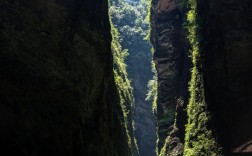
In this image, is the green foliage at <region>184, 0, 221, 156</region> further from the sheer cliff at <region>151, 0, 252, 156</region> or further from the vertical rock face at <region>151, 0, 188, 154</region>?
the vertical rock face at <region>151, 0, 188, 154</region>

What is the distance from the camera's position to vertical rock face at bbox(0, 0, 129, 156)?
35.2 feet

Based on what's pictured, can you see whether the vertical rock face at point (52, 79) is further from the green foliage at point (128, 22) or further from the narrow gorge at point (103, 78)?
the green foliage at point (128, 22)

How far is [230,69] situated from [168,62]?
32.3 ft

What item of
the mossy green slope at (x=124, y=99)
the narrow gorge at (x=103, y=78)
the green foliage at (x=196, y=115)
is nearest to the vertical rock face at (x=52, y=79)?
the narrow gorge at (x=103, y=78)

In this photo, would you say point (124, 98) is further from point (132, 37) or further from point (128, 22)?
point (128, 22)

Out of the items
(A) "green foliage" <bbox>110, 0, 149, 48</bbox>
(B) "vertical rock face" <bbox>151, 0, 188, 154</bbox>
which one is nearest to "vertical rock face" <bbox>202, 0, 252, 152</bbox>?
(B) "vertical rock face" <bbox>151, 0, 188, 154</bbox>

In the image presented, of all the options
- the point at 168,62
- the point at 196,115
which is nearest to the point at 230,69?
the point at 196,115

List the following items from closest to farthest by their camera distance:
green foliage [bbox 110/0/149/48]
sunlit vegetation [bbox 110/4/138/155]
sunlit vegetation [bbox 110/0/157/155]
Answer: sunlit vegetation [bbox 110/4/138/155]
sunlit vegetation [bbox 110/0/157/155]
green foliage [bbox 110/0/149/48]

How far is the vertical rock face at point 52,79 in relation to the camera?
35.2 feet

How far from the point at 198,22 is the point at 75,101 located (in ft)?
40.8

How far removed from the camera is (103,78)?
16484 millimetres

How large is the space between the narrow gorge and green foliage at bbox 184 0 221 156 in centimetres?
6

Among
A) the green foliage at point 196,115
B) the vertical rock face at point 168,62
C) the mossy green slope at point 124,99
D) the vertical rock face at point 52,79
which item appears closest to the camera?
Answer: the vertical rock face at point 52,79

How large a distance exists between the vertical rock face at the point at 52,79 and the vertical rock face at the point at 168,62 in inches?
501
